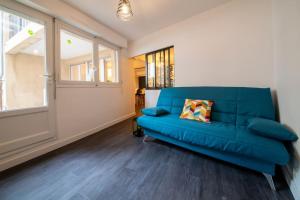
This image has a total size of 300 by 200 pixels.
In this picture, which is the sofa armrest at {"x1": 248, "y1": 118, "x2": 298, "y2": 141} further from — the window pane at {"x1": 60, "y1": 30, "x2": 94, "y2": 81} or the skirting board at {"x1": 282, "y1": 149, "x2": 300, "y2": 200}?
the window pane at {"x1": 60, "y1": 30, "x2": 94, "y2": 81}

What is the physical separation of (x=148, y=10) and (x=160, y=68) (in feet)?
4.47

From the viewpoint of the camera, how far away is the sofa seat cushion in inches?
43.5

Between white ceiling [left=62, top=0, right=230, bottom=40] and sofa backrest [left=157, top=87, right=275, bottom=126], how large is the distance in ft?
5.06

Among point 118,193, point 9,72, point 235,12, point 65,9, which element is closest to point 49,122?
point 9,72

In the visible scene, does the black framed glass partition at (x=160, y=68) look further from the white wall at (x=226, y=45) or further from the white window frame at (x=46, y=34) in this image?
the white window frame at (x=46, y=34)

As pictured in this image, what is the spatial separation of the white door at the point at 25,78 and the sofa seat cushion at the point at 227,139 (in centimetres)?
177

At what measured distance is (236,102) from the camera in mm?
1862

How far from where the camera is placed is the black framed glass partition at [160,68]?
3.11m

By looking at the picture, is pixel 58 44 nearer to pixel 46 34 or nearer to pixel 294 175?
pixel 46 34

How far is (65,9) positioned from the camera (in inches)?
80.8

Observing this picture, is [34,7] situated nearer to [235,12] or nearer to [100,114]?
[100,114]

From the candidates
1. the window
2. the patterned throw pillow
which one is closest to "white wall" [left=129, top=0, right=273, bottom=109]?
the patterned throw pillow

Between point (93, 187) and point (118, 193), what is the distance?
0.28 m

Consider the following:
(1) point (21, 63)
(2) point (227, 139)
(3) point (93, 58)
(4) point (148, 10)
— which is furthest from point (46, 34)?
(2) point (227, 139)
